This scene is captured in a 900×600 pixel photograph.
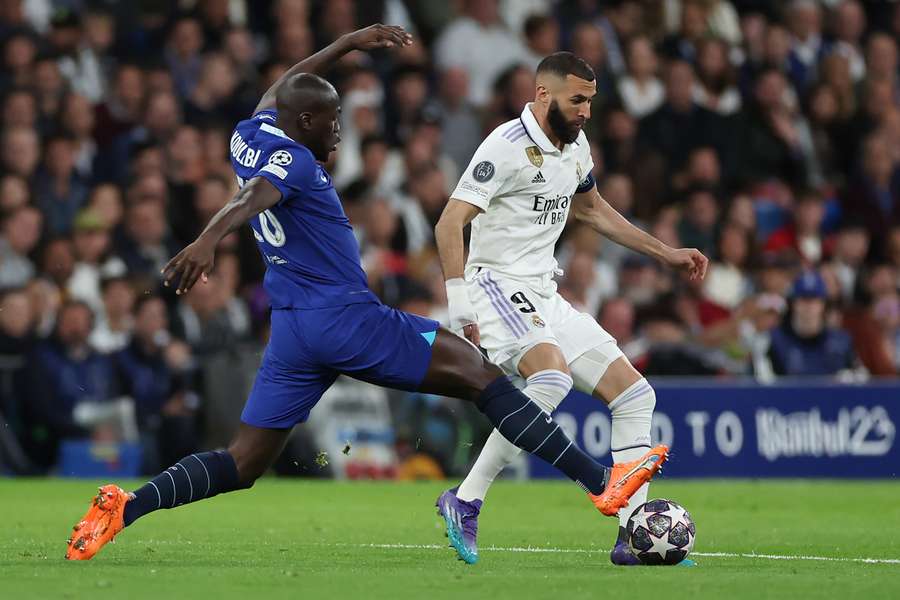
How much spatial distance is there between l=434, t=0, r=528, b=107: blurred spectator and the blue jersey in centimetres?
1026

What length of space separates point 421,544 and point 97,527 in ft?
6.99

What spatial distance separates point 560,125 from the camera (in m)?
8.73

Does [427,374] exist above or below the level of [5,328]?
above

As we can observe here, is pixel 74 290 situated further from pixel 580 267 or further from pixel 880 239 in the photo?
pixel 880 239

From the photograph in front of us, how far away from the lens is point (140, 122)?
16.5 metres

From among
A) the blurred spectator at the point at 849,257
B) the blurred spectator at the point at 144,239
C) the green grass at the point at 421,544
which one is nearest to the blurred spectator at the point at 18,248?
the blurred spectator at the point at 144,239

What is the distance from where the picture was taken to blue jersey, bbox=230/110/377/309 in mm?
7977

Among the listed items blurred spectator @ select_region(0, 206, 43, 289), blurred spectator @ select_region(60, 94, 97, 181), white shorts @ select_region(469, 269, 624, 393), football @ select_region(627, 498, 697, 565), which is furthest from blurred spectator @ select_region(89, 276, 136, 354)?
football @ select_region(627, 498, 697, 565)

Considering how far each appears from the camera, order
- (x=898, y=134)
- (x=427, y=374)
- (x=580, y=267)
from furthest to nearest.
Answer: (x=898, y=134)
(x=580, y=267)
(x=427, y=374)

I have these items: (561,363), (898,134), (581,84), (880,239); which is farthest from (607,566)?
(898,134)

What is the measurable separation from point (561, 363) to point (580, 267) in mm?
7826

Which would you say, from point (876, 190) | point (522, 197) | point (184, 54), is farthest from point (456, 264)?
point (876, 190)

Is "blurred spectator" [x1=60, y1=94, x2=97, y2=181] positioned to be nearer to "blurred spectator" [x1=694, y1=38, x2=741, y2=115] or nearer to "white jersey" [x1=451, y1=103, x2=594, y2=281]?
"blurred spectator" [x1=694, y1=38, x2=741, y2=115]

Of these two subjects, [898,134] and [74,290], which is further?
[898,134]
